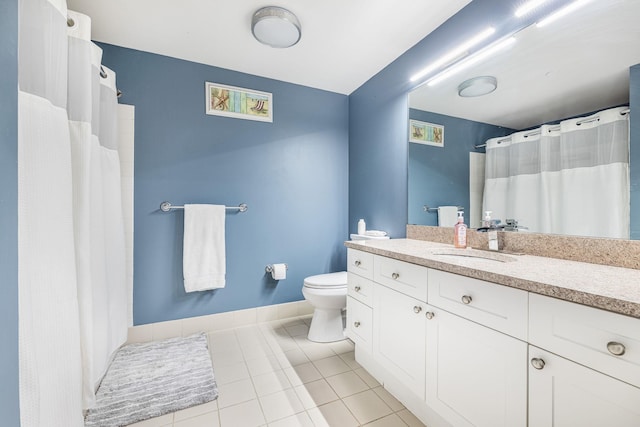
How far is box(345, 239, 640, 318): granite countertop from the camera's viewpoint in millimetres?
662

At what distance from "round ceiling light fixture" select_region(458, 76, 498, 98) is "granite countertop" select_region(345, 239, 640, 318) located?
97 centimetres

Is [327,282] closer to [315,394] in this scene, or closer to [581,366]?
[315,394]

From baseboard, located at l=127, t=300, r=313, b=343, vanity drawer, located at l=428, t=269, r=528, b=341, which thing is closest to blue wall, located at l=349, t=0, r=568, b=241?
vanity drawer, located at l=428, t=269, r=528, b=341

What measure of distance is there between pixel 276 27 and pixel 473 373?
2077mm

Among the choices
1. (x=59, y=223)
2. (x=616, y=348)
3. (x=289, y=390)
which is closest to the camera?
(x=616, y=348)

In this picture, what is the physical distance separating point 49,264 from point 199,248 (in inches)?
44.4

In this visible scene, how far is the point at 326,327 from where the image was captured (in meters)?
2.09

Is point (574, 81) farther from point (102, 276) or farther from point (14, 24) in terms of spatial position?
point (102, 276)

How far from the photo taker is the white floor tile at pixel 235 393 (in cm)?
143

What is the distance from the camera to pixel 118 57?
6.41 ft

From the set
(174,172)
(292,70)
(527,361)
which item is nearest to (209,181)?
(174,172)

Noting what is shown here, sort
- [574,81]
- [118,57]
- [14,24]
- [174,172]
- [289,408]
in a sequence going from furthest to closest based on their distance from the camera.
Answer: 1. [174,172]
2. [118,57]
3. [289,408]
4. [574,81]
5. [14,24]

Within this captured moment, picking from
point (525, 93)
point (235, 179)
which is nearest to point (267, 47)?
point (235, 179)

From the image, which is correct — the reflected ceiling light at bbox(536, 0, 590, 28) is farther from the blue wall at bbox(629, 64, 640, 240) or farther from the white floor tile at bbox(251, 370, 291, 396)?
the white floor tile at bbox(251, 370, 291, 396)
